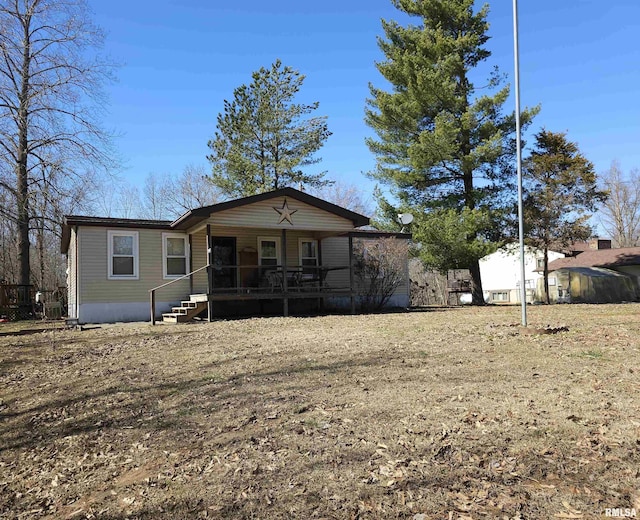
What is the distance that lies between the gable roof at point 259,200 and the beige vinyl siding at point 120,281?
106cm

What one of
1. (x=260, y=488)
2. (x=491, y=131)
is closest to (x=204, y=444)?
(x=260, y=488)

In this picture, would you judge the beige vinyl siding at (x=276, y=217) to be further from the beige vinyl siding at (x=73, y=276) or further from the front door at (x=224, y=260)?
the beige vinyl siding at (x=73, y=276)

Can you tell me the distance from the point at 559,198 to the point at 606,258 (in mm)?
13870

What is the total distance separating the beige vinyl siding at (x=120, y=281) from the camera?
14.0m

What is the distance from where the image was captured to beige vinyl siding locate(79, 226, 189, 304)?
45.8 feet

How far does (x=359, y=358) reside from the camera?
6.78 metres

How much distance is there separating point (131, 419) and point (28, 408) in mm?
1556

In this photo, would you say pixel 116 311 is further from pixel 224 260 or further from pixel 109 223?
pixel 224 260

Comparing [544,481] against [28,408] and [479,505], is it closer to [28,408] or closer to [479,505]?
[479,505]

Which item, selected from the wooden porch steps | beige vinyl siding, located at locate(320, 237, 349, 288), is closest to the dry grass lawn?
the wooden porch steps

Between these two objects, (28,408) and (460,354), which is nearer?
(28,408)

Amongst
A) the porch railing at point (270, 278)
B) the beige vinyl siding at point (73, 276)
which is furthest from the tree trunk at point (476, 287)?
the beige vinyl siding at point (73, 276)

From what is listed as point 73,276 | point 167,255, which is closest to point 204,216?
point 167,255

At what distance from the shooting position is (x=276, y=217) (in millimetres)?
14305
